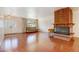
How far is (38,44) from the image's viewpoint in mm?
2033

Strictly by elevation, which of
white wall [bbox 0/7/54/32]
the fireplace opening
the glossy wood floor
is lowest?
the glossy wood floor

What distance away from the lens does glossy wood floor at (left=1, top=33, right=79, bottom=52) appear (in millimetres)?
2021

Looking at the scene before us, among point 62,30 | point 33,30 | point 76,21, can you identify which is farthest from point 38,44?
point 76,21

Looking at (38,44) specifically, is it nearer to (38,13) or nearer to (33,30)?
(33,30)

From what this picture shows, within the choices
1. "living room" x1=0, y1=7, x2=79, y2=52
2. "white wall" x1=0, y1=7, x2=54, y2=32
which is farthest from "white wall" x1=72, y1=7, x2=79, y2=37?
"white wall" x1=0, y1=7, x2=54, y2=32

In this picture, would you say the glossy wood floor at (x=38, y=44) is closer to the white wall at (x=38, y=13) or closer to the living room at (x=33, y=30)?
the living room at (x=33, y=30)

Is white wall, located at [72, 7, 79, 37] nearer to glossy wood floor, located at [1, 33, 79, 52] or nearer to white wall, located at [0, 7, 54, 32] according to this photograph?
glossy wood floor, located at [1, 33, 79, 52]

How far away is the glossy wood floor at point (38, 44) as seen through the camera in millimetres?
2021

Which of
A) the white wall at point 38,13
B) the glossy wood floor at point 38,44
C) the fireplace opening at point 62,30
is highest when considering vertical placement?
the white wall at point 38,13

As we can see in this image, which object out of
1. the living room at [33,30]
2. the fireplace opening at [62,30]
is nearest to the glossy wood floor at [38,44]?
the living room at [33,30]

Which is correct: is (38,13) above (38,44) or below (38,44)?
above
